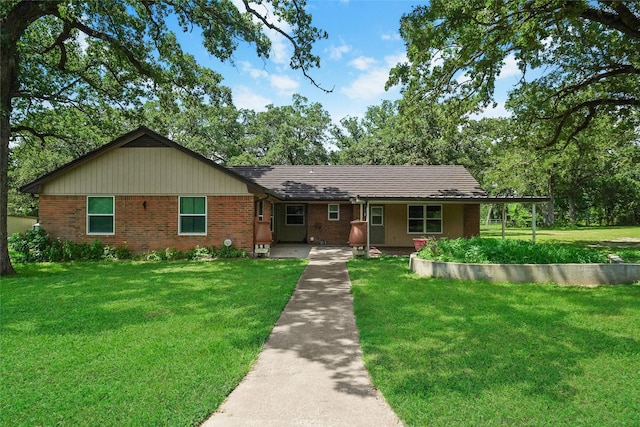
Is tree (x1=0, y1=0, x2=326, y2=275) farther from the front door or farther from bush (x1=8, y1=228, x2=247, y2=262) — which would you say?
the front door

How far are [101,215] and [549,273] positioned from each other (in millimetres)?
15040

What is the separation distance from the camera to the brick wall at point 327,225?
18906 mm

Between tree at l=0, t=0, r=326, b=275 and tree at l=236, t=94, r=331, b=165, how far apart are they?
879 inches

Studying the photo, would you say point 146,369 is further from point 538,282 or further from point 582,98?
point 582,98

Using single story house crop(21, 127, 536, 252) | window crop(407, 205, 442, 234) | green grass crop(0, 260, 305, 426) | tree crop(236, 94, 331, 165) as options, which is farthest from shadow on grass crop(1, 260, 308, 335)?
tree crop(236, 94, 331, 165)

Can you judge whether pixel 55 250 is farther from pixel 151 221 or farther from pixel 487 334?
pixel 487 334

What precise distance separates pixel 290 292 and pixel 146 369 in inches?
165

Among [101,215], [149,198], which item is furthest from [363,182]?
[101,215]

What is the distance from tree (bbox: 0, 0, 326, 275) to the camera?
1078 cm

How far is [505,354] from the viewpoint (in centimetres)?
448

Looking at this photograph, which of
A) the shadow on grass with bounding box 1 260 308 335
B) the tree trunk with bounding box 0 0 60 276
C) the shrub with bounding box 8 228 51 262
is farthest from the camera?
the shrub with bounding box 8 228 51 262

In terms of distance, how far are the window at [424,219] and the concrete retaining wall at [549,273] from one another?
839cm

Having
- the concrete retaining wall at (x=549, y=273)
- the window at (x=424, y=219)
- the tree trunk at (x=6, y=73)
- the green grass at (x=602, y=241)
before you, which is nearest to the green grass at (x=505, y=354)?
the concrete retaining wall at (x=549, y=273)

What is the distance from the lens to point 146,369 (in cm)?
406
